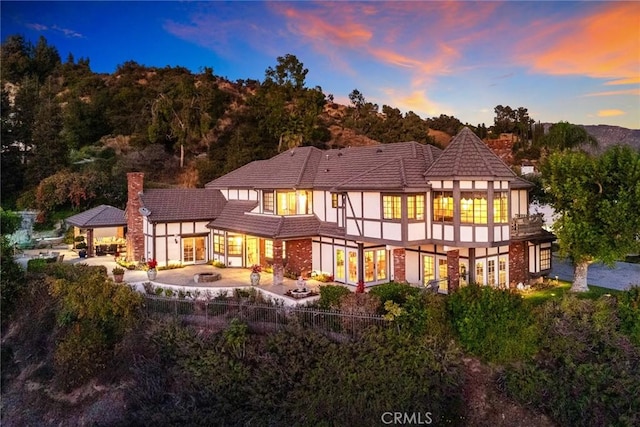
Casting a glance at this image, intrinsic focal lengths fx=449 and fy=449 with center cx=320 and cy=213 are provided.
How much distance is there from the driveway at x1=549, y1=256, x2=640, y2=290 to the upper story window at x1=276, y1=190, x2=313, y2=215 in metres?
12.0

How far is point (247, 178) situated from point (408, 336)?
1520cm

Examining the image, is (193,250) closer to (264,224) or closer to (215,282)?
Answer: (215,282)

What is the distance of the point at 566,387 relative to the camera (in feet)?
42.5

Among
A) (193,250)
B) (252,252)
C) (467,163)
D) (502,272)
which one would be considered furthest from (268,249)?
(502,272)

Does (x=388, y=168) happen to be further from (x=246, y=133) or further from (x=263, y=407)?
(x=246, y=133)

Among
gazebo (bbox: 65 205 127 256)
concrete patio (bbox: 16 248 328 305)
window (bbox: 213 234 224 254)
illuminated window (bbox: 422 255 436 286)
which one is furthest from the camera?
gazebo (bbox: 65 205 127 256)

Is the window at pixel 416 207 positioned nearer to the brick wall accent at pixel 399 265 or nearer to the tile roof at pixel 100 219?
the brick wall accent at pixel 399 265

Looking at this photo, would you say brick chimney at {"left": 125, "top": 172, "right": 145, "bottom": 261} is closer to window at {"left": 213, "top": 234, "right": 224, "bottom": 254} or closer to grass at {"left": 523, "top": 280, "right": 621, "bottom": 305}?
Result: window at {"left": 213, "top": 234, "right": 224, "bottom": 254}

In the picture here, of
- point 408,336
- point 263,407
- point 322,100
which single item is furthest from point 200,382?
point 322,100

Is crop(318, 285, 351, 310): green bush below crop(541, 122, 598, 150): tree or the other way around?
below

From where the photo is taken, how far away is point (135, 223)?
2566cm

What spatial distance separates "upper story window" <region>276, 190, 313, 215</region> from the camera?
2288 cm

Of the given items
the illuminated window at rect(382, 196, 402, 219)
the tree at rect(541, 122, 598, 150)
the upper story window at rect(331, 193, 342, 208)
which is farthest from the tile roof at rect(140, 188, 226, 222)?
the tree at rect(541, 122, 598, 150)

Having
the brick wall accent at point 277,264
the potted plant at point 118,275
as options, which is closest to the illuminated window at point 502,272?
the brick wall accent at point 277,264
